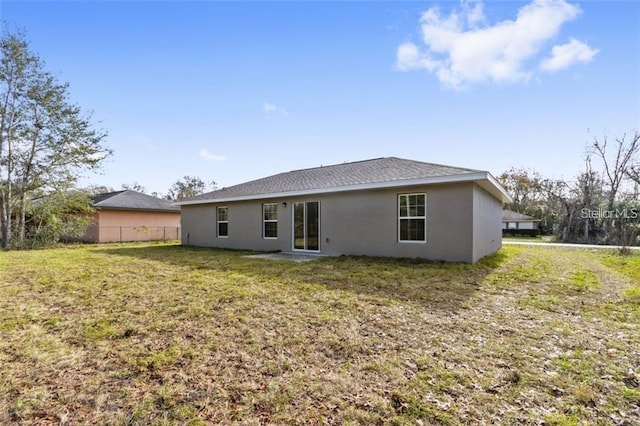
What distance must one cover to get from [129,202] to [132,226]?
58.9 inches

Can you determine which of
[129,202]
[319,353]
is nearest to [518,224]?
[129,202]

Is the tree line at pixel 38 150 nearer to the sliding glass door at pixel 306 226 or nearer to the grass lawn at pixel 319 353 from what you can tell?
the sliding glass door at pixel 306 226

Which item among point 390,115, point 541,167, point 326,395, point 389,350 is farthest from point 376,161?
point 541,167

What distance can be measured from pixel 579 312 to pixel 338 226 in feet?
21.0

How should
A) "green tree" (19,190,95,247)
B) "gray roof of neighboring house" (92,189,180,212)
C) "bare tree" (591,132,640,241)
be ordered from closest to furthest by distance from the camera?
"green tree" (19,190,95,247), "gray roof of neighboring house" (92,189,180,212), "bare tree" (591,132,640,241)

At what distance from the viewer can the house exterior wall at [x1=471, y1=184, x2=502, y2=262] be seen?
8211mm

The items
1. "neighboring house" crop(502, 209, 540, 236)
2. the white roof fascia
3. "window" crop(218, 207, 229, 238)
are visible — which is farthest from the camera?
"neighboring house" crop(502, 209, 540, 236)

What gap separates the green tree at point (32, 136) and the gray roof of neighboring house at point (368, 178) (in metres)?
6.22

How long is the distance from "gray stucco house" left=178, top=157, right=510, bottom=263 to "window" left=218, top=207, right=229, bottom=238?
0.04 metres

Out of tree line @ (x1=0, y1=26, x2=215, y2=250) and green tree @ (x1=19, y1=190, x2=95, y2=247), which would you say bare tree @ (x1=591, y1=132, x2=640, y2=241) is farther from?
A: green tree @ (x1=19, y1=190, x2=95, y2=247)

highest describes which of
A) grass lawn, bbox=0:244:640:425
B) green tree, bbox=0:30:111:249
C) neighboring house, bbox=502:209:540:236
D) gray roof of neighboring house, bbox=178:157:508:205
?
green tree, bbox=0:30:111:249

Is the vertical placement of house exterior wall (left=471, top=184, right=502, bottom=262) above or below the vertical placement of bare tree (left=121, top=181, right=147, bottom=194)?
below

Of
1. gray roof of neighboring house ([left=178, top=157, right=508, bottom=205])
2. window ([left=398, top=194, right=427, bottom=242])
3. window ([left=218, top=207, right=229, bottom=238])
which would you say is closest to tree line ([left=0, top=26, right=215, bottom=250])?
gray roof of neighboring house ([left=178, top=157, right=508, bottom=205])

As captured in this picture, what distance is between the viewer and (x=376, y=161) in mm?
12422
